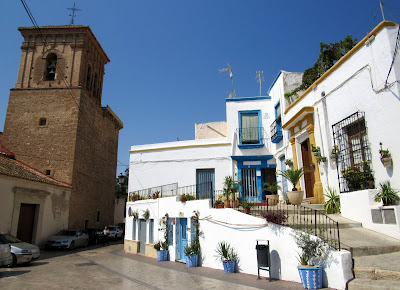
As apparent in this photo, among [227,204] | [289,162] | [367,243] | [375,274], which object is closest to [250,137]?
[289,162]

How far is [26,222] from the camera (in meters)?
17.1

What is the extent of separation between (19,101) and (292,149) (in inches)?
827

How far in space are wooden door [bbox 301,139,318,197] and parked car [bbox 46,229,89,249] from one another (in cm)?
1446

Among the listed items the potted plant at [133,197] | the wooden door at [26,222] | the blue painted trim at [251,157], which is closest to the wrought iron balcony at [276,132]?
the blue painted trim at [251,157]

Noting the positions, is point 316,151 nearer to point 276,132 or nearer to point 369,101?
point 369,101

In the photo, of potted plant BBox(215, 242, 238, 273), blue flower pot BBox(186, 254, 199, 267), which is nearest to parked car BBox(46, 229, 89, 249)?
blue flower pot BBox(186, 254, 199, 267)

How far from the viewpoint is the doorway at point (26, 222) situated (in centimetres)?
1659

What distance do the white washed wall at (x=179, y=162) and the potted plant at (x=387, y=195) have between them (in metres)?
8.95

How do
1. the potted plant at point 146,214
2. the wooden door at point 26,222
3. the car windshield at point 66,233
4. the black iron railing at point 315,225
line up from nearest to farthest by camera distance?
the black iron railing at point 315,225, the potted plant at point 146,214, the wooden door at point 26,222, the car windshield at point 66,233

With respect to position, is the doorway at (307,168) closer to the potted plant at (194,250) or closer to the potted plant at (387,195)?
the potted plant at (387,195)

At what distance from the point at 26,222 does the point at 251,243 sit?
14532 mm

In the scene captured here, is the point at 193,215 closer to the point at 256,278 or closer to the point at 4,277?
the point at 256,278

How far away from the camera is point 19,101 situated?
22.9 metres

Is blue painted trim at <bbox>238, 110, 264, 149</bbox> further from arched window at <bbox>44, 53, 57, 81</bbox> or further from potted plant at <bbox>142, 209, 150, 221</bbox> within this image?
arched window at <bbox>44, 53, 57, 81</bbox>
